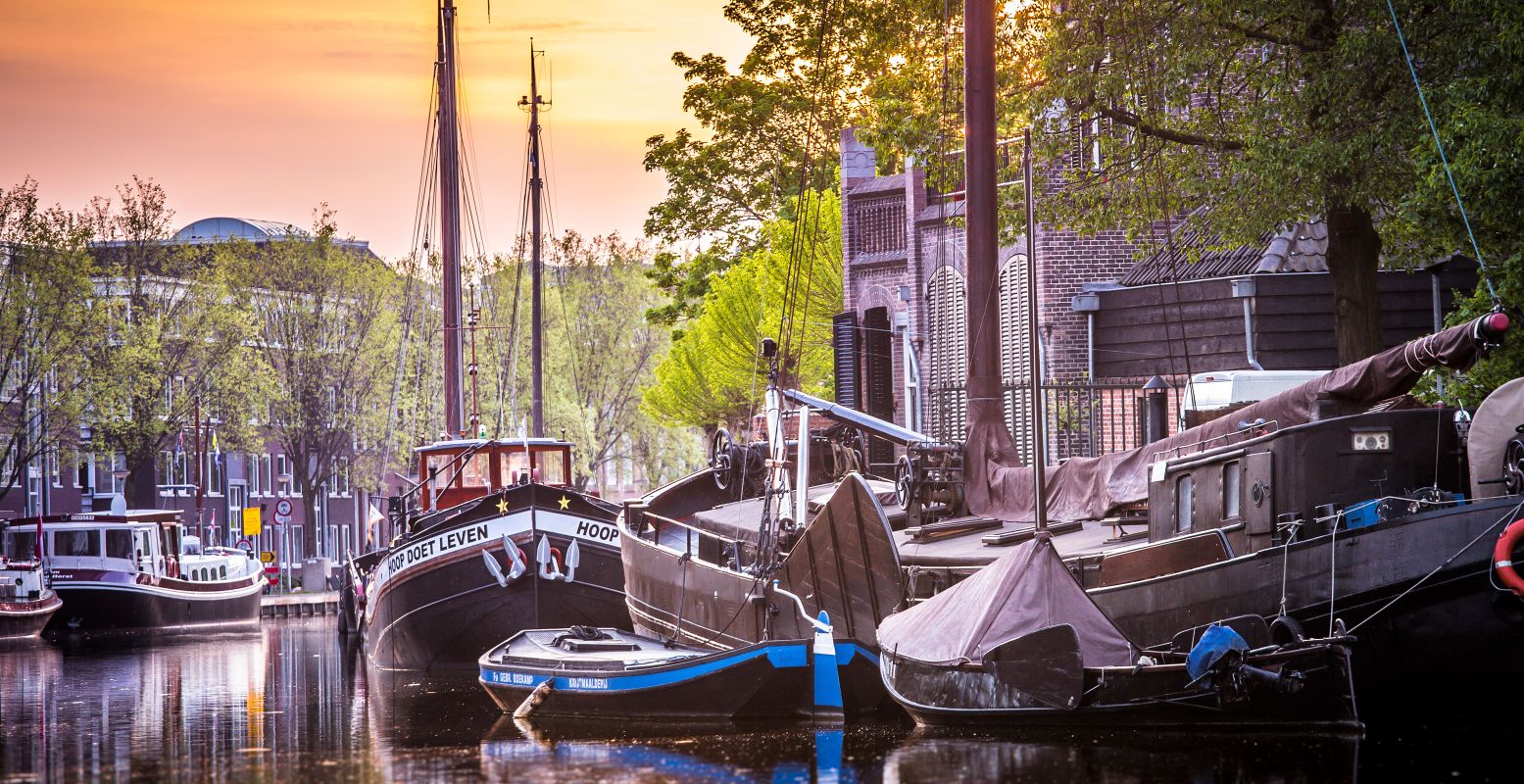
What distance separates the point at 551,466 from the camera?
33.6 m

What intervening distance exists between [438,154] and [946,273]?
12488mm

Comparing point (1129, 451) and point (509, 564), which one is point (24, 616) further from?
point (1129, 451)

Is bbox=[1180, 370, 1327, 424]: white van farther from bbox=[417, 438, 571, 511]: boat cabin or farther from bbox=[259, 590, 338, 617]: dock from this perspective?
bbox=[259, 590, 338, 617]: dock

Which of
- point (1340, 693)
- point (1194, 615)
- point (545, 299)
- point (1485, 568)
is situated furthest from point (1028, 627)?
point (545, 299)

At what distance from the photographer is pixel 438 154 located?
42312mm

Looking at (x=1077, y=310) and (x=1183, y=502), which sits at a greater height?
(x=1077, y=310)

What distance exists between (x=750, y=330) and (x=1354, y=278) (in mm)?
25560

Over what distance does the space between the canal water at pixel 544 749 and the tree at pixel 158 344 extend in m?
29.3

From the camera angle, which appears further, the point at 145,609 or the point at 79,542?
the point at 145,609

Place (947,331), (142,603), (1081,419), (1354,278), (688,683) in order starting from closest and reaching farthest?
1. (688,683)
2. (1354,278)
3. (1081,419)
4. (947,331)
5. (142,603)

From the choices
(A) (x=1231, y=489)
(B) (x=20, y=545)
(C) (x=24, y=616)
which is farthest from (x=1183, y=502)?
(B) (x=20, y=545)

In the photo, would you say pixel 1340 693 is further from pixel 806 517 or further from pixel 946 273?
pixel 946 273

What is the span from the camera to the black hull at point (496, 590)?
29906 millimetres

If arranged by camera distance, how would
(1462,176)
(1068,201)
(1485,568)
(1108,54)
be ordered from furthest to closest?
(1068,201) < (1108,54) < (1462,176) < (1485,568)
